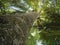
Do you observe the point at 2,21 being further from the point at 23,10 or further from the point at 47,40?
the point at 23,10

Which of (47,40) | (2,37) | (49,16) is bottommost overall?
(47,40)

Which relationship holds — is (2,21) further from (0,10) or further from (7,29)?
(0,10)

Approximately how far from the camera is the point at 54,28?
894cm

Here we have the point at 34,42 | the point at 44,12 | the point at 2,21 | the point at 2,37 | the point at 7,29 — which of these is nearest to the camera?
the point at 2,37

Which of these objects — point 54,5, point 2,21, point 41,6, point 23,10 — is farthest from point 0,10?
point 2,21

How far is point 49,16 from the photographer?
31.4 feet

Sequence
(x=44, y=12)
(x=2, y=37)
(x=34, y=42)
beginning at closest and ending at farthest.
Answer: (x=2, y=37) < (x=34, y=42) < (x=44, y=12)

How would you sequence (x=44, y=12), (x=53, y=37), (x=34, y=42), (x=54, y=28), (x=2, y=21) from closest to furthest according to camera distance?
1. (x=2, y=21)
2. (x=34, y=42)
3. (x=53, y=37)
4. (x=54, y=28)
5. (x=44, y=12)

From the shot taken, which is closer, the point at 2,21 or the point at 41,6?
the point at 2,21

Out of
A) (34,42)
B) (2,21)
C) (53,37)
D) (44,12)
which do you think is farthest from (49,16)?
(2,21)

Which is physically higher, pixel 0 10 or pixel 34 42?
pixel 0 10

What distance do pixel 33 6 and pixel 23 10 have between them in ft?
1.82

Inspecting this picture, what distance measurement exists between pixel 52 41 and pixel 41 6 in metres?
2.26

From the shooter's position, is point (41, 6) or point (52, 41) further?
point (41, 6)
